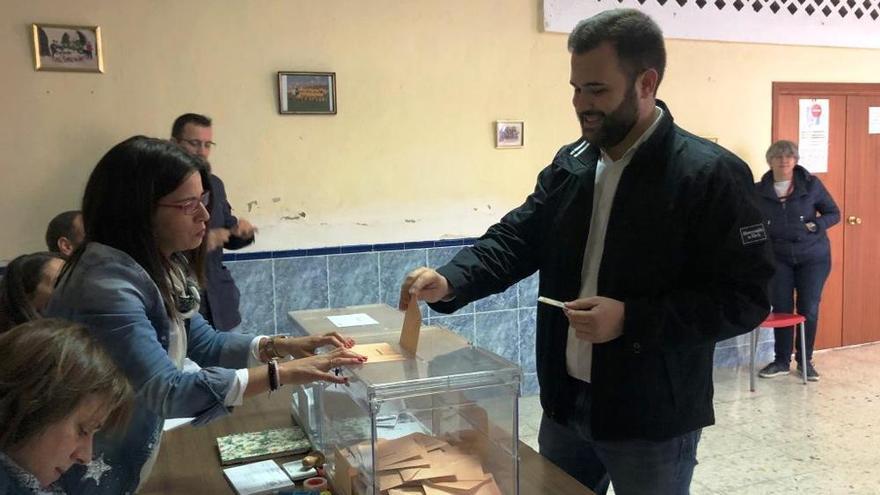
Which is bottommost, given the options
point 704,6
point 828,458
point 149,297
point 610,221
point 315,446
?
point 828,458

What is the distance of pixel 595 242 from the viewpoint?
1.61 meters

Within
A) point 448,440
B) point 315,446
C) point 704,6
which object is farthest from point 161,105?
point 704,6

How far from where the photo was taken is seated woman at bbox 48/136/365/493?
1308 mm

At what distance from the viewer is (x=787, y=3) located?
15.9 ft

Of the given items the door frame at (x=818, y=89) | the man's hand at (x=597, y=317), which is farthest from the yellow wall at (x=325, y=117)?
the man's hand at (x=597, y=317)

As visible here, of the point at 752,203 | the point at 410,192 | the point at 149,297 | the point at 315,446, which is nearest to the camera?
the point at 149,297

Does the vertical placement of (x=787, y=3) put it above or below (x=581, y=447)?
above

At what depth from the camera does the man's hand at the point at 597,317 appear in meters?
1.44

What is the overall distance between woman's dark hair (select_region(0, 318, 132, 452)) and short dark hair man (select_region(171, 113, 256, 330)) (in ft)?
6.48

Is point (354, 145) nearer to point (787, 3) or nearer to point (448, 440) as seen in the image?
point (448, 440)

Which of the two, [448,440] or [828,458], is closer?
[448,440]

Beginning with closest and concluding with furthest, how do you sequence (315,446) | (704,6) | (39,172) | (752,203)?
(752,203) → (315,446) → (39,172) → (704,6)

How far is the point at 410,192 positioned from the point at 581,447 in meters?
Answer: 2.55

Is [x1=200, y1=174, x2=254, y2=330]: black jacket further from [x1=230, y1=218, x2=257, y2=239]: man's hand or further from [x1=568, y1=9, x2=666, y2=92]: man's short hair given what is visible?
[x1=568, y1=9, x2=666, y2=92]: man's short hair
